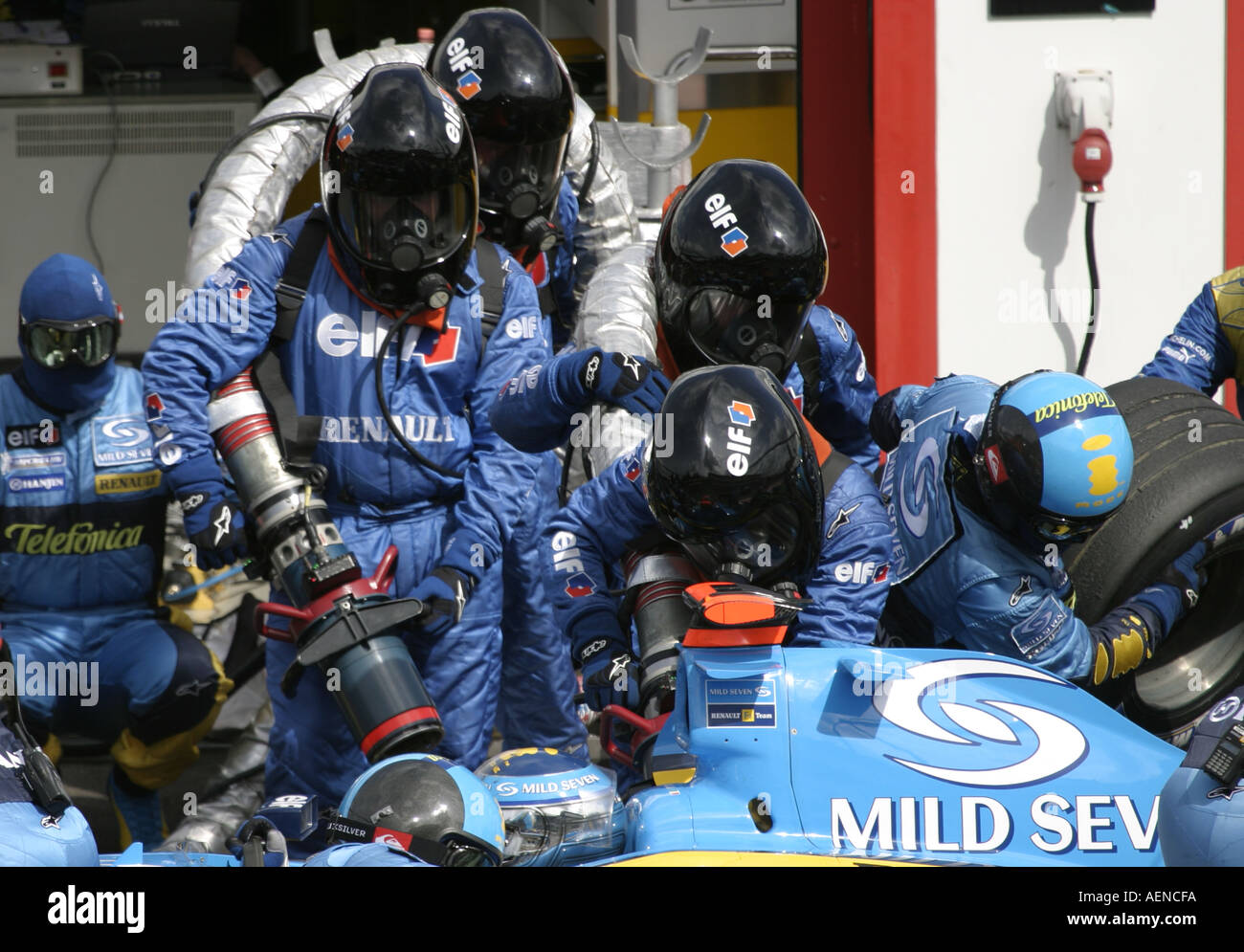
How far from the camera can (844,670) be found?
269 centimetres

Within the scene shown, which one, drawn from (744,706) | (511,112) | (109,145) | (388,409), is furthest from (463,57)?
(109,145)

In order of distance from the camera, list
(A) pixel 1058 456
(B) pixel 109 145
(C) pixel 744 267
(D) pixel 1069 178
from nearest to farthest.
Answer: (A) pixel 1058 456
(C) pixel 744 267
(D) pixel 1069 178
(B) pixel 109 145

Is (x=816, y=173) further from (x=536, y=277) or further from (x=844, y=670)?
(x=844, y=670)

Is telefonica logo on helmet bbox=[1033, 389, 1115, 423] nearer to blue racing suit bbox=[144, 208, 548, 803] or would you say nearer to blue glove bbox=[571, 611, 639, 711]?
blue glove bbox=[571, 611, 639, 711]

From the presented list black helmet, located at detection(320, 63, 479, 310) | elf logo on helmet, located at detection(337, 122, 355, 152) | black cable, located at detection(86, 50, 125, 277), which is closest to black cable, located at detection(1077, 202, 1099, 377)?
black helmet, located at detection(320, 63, 479, 310)

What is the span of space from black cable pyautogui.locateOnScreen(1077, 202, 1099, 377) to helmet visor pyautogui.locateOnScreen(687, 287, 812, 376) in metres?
2.47

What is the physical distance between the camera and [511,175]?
4.79 m

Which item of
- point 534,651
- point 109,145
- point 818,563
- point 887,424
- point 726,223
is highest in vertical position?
point 109,145

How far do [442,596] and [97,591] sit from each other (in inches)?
57.1

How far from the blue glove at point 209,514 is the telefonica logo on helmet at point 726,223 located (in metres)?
1.42

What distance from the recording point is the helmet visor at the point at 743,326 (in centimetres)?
377

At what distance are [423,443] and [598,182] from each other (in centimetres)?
199

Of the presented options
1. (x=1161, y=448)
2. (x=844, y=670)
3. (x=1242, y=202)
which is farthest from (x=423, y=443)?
(x=1242, y=202)

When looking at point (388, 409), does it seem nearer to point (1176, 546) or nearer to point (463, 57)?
point (463, 57)
